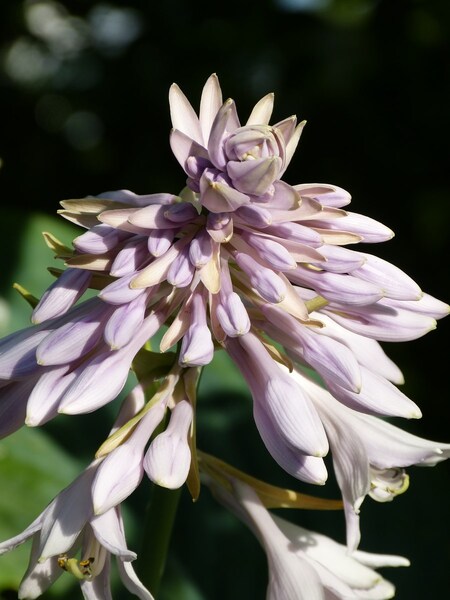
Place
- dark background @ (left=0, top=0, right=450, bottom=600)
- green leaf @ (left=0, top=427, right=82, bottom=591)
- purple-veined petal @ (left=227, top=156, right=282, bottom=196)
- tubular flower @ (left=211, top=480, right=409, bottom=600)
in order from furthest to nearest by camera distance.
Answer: dark background @ (left=0, top=0, right=450, bottom=600) → green leaf @ (left=0, top=427, right=82, bottom=591) → tubular flower @ (left=211, top=480, right=409, bottom=600) → purple-veined petal @ (left=227, top=156, right=282, bottom=196)

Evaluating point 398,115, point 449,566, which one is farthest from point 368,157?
point 449,566

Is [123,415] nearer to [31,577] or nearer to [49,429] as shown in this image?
[31,577]

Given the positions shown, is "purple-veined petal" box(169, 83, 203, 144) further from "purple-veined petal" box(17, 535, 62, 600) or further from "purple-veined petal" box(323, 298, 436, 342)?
"purple-veined petal" box(17, 535, 62, 600)

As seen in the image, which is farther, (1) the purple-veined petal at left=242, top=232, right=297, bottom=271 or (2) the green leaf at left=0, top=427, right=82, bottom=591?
(2) the green leaf at left=0, top=427, right=82, bottom=591

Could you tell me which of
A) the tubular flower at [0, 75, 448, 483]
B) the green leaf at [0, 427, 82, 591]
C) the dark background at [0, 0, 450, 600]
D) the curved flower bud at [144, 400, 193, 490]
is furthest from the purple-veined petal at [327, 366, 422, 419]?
the dark background at [0, 0, 450, 600]

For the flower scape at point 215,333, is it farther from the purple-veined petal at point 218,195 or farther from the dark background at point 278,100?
the dark background at point 278,100

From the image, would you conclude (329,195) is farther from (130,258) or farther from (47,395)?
(47,395)

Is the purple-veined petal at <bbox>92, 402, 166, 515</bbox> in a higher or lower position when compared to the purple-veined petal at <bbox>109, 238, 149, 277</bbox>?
lower
